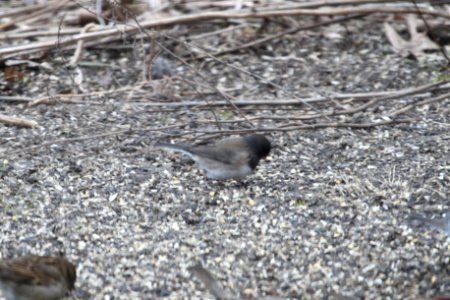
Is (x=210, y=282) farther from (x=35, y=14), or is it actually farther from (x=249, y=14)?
(x=35, y=14)

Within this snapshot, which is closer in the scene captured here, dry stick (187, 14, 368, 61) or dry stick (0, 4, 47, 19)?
dry stick (187, 14, 368, 61)

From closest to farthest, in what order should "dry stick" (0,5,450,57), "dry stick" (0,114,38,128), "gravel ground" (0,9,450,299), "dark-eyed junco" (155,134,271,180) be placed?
1. "gravel ground" (0,9,450,299)
2. "dark-eyed junco" (155,134,271,180)
3. "dry stick" (0,114,38,128)
4. "dry stick" (0,5,450,57)

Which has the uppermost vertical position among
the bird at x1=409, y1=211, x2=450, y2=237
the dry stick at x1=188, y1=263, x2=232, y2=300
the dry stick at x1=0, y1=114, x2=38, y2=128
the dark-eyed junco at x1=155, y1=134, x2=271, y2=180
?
the dry stick at x1=188, y1=263, x2=232, y2=300

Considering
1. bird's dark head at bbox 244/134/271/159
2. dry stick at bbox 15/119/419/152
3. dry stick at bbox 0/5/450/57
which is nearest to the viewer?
bird's dark head at bbox 244/134/271/159

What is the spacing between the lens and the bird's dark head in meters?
6.15

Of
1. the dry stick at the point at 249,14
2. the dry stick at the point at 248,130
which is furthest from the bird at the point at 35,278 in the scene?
the dry stick at the point at 249,14

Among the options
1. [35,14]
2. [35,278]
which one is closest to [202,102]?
[35,14]

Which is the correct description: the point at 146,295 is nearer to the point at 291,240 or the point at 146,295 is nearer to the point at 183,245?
the point at 183,245

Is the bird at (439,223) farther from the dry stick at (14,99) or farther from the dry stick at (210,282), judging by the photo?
the dry stick at (14,99)

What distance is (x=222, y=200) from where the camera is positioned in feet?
19.5

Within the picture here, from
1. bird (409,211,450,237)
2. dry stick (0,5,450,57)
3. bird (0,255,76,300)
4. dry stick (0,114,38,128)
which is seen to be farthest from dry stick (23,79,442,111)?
bird (0,255,76,300)

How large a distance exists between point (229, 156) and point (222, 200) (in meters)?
0.29

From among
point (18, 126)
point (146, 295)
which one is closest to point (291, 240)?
point (146, 295)

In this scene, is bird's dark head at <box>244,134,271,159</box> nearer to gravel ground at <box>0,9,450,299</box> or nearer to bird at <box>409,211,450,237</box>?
gravel ground at <box>0,9,450,299</box>
